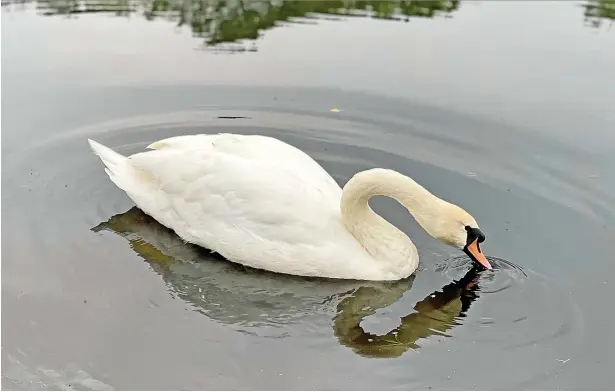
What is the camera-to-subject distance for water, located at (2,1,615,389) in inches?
207

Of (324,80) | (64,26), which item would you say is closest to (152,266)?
(324,80)

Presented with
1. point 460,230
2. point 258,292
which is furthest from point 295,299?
point 460,230

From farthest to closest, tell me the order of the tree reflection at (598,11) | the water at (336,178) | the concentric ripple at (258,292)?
the tree reflection at (598,11)
the concentric ripple at (258,292)
the water at (336,178)

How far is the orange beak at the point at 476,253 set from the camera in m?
6.05

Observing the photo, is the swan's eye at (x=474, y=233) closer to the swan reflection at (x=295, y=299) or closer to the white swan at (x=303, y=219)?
the white swan at (x=303, y=219)

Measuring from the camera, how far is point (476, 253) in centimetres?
→ 607

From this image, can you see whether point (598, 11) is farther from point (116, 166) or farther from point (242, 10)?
point (116, 166)

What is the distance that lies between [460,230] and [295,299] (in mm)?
1422

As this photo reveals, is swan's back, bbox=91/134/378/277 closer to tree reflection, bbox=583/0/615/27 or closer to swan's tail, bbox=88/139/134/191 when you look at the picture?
swan's tail, bbox=88/139/134/191

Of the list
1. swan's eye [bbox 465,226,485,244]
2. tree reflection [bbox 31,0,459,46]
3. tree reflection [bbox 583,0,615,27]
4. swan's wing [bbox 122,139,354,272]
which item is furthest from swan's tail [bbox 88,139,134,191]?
tree reflection [bbox 583,0,615,27]

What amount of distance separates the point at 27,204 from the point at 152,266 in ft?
5.16

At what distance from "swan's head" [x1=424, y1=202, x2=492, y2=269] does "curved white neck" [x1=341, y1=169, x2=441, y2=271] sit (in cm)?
6

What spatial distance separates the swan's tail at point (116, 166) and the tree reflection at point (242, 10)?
493cm

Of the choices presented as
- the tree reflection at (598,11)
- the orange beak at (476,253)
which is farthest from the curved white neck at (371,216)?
the tree reflection at (598,11)
